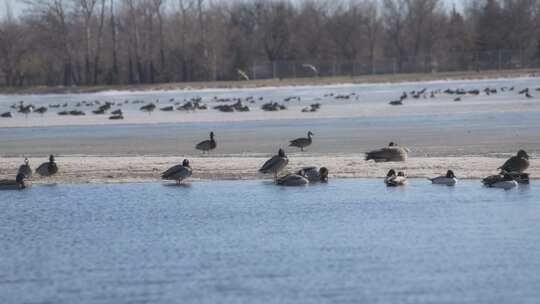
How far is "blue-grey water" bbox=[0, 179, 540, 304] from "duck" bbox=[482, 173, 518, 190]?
0.18 meters

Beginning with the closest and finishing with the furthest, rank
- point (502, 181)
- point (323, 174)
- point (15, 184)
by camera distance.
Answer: point (502, 181), point (323, 174), point (15, 184)

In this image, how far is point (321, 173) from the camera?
1750cm

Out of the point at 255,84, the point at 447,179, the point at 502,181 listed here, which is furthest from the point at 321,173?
the point at 255,84

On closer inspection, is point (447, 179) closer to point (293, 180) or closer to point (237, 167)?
point (293, 180)

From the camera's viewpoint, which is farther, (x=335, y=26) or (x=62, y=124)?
(x=335, y=26)

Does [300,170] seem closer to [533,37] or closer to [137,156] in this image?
[137,156]

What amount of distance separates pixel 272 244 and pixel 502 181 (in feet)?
16.5

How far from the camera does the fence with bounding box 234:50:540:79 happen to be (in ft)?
265

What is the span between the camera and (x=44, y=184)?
61.7 ft

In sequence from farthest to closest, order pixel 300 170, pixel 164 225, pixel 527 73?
pixel 527 73 → pixel 300 170 → pixel 164 225

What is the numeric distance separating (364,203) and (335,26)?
8198 cm

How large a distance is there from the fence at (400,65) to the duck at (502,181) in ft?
205

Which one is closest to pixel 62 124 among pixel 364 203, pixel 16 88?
pixel 364 203

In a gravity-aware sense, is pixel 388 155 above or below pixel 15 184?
above
